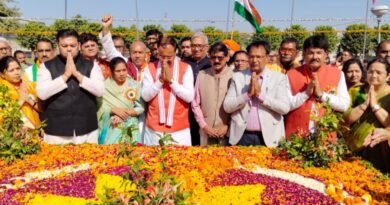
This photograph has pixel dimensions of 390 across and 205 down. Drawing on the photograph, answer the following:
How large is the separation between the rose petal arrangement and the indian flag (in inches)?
200

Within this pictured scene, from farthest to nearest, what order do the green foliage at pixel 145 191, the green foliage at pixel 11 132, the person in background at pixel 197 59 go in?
1. the person in background at pixel 197 59
2. the green foliage at pixel 11 132
3. the green foliage at pixel 145 191

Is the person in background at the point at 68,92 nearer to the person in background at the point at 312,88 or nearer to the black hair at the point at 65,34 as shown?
the black hair at the point at 65,34

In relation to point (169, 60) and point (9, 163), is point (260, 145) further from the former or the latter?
point (9, 163)

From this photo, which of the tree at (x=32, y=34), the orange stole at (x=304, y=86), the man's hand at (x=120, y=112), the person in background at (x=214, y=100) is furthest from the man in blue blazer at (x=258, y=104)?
the tree at (x=32, y=34)

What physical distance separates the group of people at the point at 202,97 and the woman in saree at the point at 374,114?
0.04 ft

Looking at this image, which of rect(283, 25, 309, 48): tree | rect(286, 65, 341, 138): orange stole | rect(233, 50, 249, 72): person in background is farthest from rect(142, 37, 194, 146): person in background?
rect(283, 25, 309, 48): tree

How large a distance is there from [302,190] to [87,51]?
11.7ft

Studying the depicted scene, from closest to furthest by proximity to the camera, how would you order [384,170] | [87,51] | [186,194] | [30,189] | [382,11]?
[186,194] < [30,189] < [384,170] < [87,51] < [382,11]

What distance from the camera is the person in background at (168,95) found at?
17.0 ft

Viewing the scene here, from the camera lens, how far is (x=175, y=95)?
5273 millimetres

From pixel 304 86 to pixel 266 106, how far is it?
1.76 ft

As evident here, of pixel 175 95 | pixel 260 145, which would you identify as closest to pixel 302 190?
pixel 260 145

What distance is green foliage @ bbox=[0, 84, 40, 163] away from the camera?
4.37 meters

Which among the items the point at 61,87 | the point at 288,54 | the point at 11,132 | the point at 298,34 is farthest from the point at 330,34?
the point at 11,132
